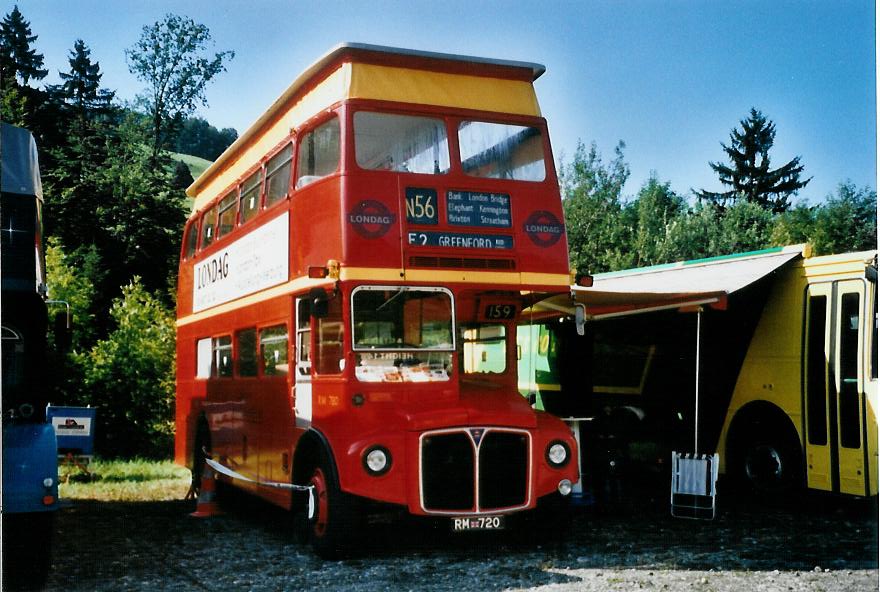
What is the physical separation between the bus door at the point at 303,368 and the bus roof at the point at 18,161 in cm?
209

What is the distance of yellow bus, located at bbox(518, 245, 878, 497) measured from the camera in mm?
8750

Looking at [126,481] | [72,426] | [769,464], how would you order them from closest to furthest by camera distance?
[769,464], [72,426], [126,481]

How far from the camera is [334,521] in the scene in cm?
680

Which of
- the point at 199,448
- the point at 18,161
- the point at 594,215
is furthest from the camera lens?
the point at 594,215

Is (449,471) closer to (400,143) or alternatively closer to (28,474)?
(400,143)

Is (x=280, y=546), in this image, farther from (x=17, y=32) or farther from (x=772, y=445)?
(x=772, y=445)

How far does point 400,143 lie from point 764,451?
4921mm

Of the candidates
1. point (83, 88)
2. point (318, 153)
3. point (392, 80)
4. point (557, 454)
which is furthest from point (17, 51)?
point (557, 454)

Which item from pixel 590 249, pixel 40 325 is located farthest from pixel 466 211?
pixel 590 249

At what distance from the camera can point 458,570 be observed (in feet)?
21.7

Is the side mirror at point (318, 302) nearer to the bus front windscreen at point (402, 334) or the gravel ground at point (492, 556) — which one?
the bus front windscreen at point (402, 334)

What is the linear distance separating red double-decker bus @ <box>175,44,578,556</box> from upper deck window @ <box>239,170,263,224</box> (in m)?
0.56

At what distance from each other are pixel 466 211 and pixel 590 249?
26.1ft

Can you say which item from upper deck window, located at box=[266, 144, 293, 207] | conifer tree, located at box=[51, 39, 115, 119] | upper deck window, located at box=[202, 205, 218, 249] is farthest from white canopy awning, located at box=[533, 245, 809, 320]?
conifer tree, located at box=[51, 39, 115, 119]
